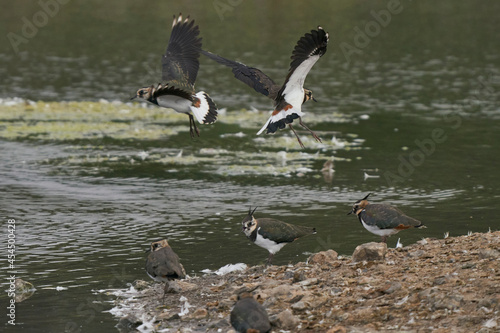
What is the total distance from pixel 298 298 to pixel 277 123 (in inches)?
130

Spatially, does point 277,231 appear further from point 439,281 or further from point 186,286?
point 439,281

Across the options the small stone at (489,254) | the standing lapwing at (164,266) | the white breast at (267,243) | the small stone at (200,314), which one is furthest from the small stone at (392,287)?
the standing lapwing at (164,266)

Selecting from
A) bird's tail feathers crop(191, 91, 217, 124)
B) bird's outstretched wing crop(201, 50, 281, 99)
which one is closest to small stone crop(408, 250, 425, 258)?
bird's tail feathers crop(191, 91, 217, 124)

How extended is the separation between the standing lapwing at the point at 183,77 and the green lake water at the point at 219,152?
2302mm

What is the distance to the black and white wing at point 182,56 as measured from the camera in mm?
14219

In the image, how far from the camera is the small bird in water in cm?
960

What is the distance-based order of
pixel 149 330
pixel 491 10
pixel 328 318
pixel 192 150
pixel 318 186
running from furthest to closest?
pixel 491 10
pixel 192 150
pixel 318 186
pixel 149 330
pixel 328 318

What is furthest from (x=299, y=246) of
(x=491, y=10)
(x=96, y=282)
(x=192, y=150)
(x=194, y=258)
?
(x=491, y=10)

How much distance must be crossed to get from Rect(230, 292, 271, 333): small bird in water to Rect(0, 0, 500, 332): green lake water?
6.58 ft

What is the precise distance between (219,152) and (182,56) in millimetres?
6967

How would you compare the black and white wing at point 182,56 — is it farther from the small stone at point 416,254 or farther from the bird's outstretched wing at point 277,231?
the small stone at point 416,254

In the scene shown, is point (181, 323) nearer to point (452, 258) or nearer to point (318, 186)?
point (452, 258)

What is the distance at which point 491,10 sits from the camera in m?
46.5

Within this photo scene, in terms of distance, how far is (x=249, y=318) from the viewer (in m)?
9.60
